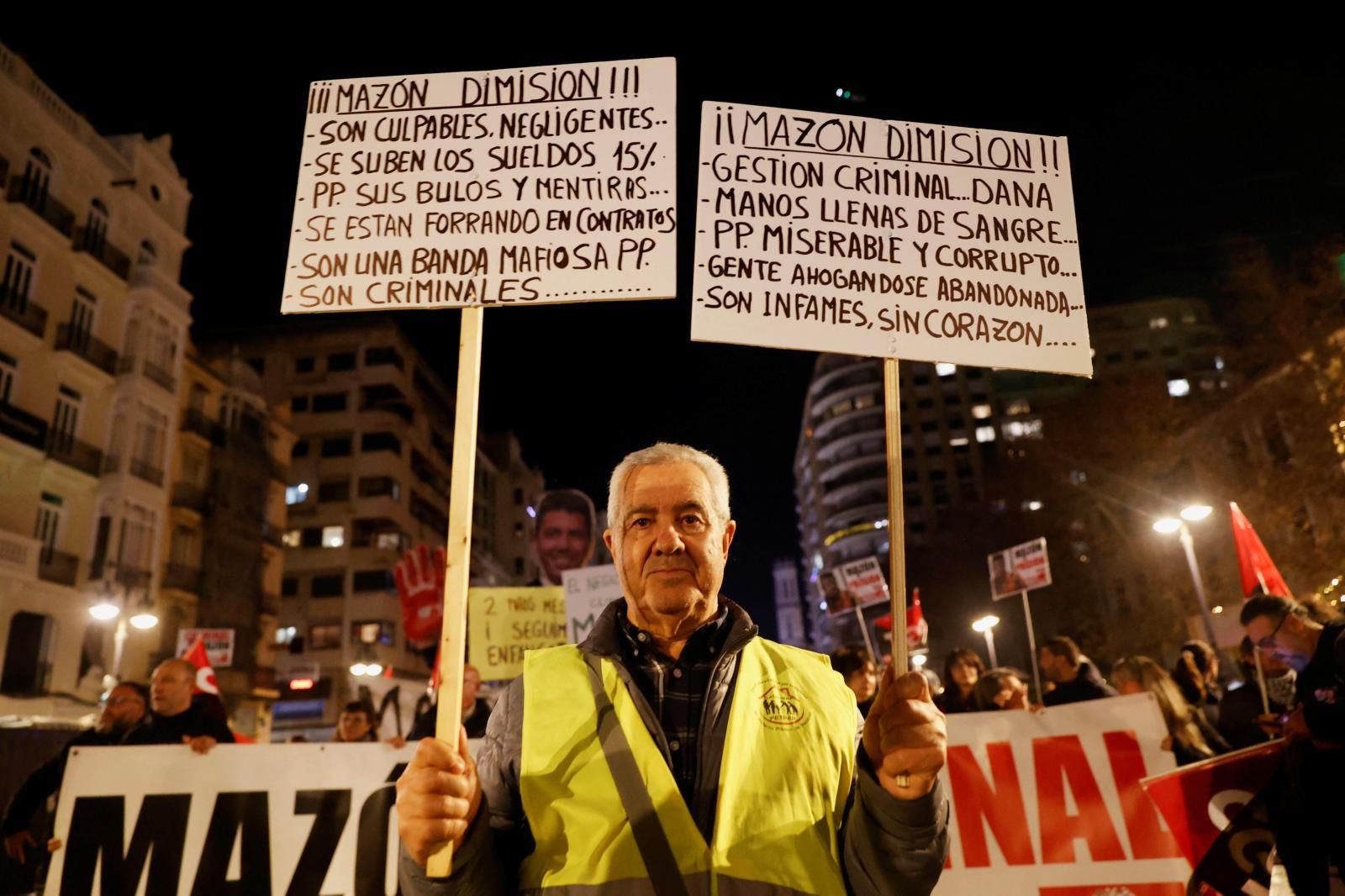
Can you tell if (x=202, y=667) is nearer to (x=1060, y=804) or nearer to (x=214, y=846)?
(x=214, y=846)

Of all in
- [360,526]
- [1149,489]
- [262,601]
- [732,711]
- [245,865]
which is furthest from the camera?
[360,526]

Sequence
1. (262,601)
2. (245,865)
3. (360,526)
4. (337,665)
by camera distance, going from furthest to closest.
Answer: (360,526)
(337,665)
(262,601)
(245,865)

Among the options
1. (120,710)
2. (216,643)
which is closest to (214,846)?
(120,710)

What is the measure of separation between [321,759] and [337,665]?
4496 cm

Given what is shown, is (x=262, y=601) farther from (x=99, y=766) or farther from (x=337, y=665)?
(x=99, y=766)

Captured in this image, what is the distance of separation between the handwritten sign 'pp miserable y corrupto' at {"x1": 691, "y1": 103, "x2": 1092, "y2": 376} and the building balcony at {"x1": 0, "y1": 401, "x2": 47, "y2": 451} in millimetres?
25468

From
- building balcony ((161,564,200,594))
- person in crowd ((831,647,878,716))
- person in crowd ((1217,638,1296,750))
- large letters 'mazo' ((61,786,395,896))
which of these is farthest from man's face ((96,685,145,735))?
building balcony ((161,564,200,594))

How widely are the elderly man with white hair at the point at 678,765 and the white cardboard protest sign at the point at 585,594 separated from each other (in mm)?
6739

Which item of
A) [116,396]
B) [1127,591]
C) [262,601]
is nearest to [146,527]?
[116,396]

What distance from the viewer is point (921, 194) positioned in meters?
3.26

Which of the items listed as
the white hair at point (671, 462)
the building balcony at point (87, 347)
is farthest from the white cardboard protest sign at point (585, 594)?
the building balcony at point (87, 347)

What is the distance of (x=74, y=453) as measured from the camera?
83.8 ft

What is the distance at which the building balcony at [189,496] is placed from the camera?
3156cm

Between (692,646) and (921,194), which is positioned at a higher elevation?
(921,194)
